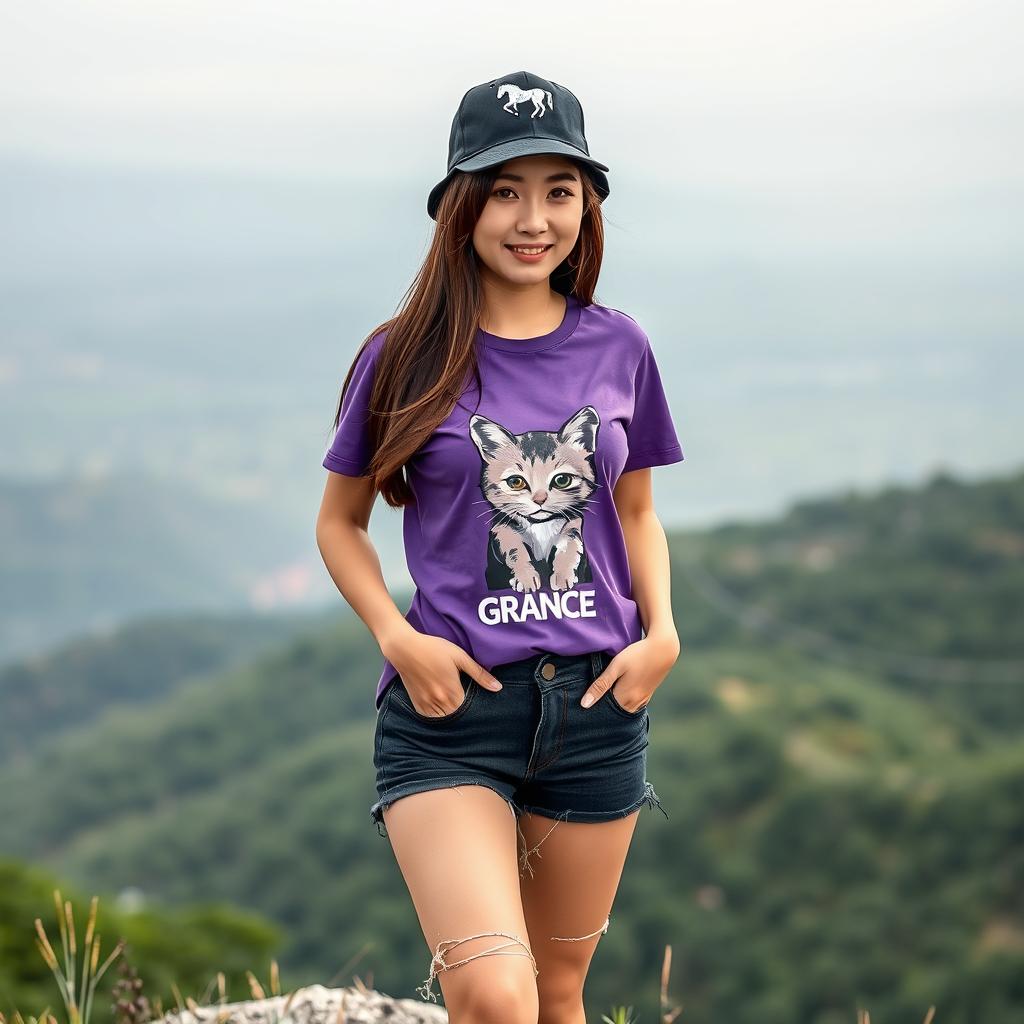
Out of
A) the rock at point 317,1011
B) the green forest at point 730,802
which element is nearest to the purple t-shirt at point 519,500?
the rock at point 317,1011

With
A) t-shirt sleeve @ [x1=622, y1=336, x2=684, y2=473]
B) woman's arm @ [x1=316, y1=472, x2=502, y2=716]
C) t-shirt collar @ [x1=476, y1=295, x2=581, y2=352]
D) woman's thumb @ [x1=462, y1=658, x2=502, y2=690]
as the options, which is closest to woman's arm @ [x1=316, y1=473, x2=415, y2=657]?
woman's arm @ [x1=316, y1=472, x2=502, y2=716]

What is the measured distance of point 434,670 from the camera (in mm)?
2877

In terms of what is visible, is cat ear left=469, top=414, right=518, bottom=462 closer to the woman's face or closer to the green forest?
the woman's face

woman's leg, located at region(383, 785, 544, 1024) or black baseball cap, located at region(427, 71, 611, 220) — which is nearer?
woman's leg, located at region(383, 785, 544, 1024)

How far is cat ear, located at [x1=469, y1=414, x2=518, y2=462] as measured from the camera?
2.96 m

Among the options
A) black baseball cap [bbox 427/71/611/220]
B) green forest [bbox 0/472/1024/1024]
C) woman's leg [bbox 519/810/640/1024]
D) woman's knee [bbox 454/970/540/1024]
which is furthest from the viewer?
green forest [bbox 0/472/1024/1024]

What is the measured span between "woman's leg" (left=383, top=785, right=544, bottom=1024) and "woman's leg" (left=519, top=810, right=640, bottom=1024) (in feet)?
0.60

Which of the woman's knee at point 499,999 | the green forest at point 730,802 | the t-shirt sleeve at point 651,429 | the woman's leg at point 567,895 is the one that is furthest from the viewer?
the green forest at point 730,802

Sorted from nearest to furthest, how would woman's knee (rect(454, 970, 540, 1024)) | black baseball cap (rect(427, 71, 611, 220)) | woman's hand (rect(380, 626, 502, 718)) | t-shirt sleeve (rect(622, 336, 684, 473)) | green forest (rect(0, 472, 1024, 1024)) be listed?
woman's knee (rect(454, 970, 540, 1024)), woman's hand (rect(380, 626, 502, 718)), black baseball cap (rect(427, 71, 611, 220)), t-shirt sleeve (rect(622, 336, 684, 473)), green forest (rect(0, 472, 1024, 1024))

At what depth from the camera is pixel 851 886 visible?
120 ft

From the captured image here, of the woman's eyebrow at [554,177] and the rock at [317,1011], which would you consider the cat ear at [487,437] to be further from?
the rock at [317,1011]

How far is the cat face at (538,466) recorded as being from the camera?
116 inches

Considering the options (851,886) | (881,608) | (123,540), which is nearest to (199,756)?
(881,608)

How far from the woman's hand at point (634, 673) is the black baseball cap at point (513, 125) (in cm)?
100
